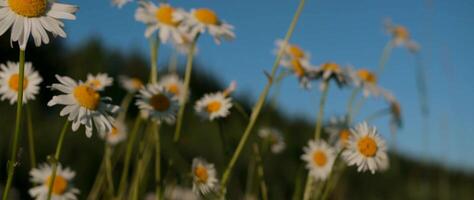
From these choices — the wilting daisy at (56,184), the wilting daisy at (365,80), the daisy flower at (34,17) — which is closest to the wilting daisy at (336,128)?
the wilting daisy at (365,80)

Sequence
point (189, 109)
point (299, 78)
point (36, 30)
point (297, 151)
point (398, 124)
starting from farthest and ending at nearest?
point (189, 109)
point (297, 151)
point (398, 124)
point (299, 78)
point (36, 30)

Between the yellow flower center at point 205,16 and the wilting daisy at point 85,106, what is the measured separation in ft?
1.34

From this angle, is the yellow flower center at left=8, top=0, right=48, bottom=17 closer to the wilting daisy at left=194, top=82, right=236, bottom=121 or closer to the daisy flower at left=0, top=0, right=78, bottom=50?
the daisy flower at left=0, top=0, right=78, bottom=50

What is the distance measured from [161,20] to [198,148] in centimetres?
325

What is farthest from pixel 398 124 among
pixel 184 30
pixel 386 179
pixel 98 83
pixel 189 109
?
pixel 189 109

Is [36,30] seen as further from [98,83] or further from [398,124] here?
[398,124]

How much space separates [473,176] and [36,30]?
7.05 m

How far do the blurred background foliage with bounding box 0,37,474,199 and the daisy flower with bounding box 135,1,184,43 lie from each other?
0.08 metres

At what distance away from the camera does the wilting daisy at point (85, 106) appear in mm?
848

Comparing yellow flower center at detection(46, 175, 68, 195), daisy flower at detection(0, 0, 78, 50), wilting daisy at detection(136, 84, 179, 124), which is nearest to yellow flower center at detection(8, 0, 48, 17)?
daisy flower at detection(0, 0, 78, 50)

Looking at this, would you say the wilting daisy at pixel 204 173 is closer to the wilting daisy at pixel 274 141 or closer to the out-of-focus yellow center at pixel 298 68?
the out-of-focus yellow center at pixel 298 68

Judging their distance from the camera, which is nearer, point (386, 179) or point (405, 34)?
point (405, 34)

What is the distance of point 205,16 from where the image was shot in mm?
1272

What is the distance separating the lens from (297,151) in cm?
533
